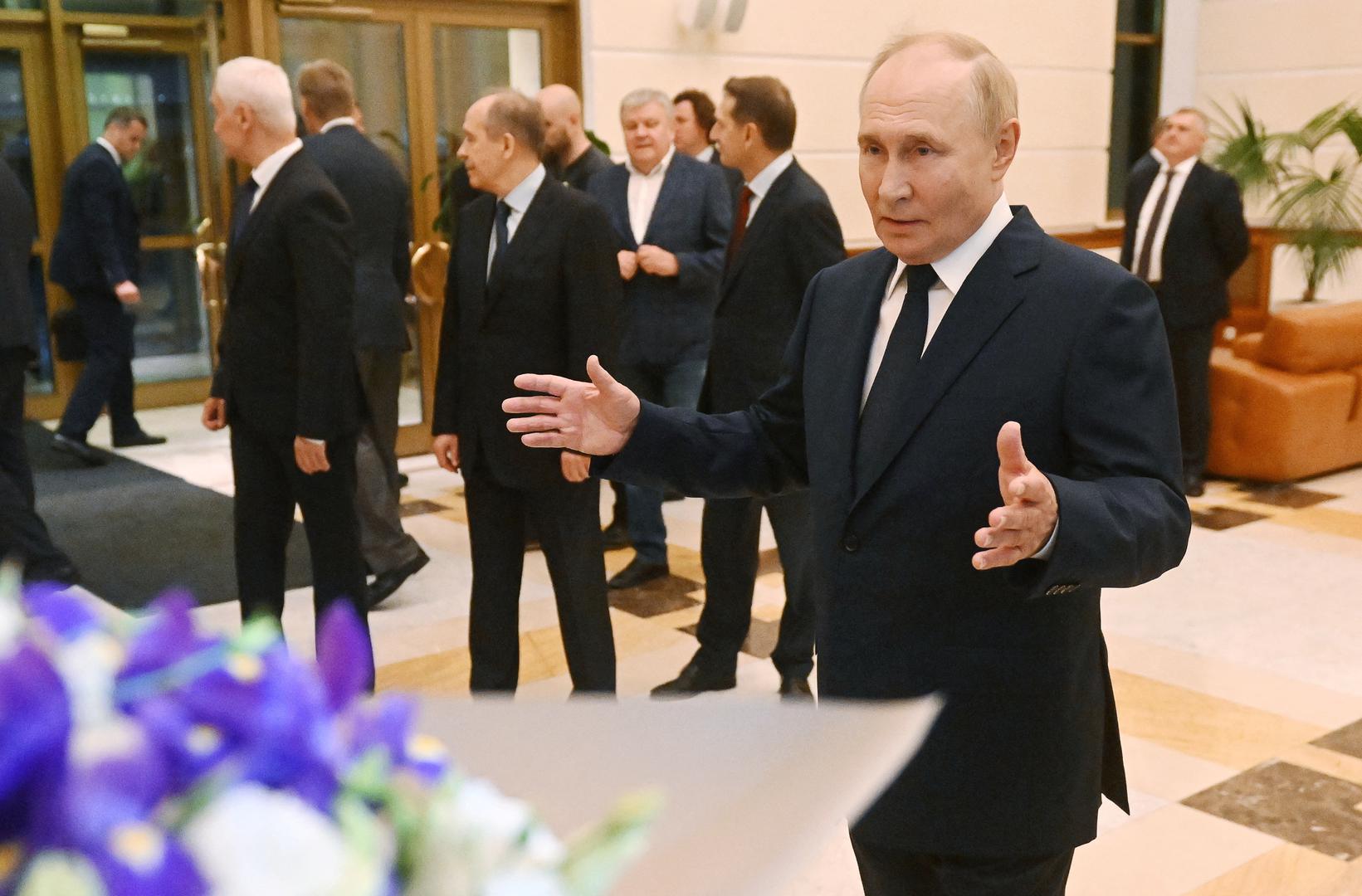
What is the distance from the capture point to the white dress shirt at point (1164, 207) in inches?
257

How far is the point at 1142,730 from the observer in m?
3.64

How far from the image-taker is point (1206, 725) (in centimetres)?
367

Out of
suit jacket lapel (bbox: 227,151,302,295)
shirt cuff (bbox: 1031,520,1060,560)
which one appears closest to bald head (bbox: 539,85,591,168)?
suit jacket lapel (bbox: 227,151,302,295)

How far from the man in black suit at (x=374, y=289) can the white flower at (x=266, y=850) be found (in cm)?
434

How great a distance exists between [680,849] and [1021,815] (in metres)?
1.19

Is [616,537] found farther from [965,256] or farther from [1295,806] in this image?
[965,256]

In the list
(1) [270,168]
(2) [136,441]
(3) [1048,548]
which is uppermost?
(1) [270,168]

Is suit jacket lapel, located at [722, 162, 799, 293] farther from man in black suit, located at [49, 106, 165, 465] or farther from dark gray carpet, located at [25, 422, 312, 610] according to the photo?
man in black suit, located at [49, 106, 165, 465]

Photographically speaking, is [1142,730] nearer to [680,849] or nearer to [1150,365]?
[1150,365]

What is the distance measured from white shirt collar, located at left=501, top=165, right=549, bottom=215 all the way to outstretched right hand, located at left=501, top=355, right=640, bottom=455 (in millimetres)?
1622

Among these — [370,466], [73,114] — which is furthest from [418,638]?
[73,114]

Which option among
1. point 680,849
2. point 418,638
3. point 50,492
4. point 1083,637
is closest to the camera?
point 680,849

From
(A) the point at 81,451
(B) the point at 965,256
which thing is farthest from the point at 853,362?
(A) the point at 81,451

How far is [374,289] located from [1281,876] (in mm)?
3700
